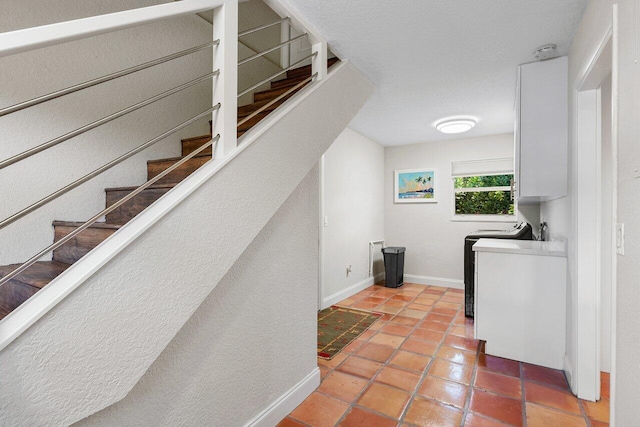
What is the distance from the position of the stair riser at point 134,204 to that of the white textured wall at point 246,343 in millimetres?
486

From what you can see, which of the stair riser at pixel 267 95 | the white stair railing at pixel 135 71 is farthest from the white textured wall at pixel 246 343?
the stair riser at pixel 267 95

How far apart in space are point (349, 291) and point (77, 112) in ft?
12.2

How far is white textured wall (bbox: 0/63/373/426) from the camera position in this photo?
2.76ft

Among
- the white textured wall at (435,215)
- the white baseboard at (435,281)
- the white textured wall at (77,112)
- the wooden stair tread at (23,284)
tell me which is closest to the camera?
the wooden stair tread at (23,284)

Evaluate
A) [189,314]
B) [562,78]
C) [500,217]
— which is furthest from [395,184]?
[189,314]

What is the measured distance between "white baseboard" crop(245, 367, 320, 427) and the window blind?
156 inches

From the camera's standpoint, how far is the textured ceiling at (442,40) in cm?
186

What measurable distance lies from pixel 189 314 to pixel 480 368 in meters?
2.35

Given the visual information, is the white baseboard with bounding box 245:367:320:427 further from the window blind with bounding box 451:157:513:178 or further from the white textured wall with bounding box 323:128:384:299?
the window blind with bounding box 451:157:513:178

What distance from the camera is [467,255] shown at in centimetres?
374

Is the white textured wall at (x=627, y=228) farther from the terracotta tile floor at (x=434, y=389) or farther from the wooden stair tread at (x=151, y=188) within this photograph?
the wooden stair tread at (x=151, y=188)

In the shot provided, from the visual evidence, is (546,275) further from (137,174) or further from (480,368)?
(137,174)

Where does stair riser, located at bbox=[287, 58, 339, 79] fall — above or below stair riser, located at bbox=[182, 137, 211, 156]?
above

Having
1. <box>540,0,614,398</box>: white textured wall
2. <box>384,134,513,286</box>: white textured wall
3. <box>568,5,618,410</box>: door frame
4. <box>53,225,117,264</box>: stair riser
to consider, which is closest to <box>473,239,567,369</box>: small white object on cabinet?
<box>540,0,614,398</box>: white textured wall
